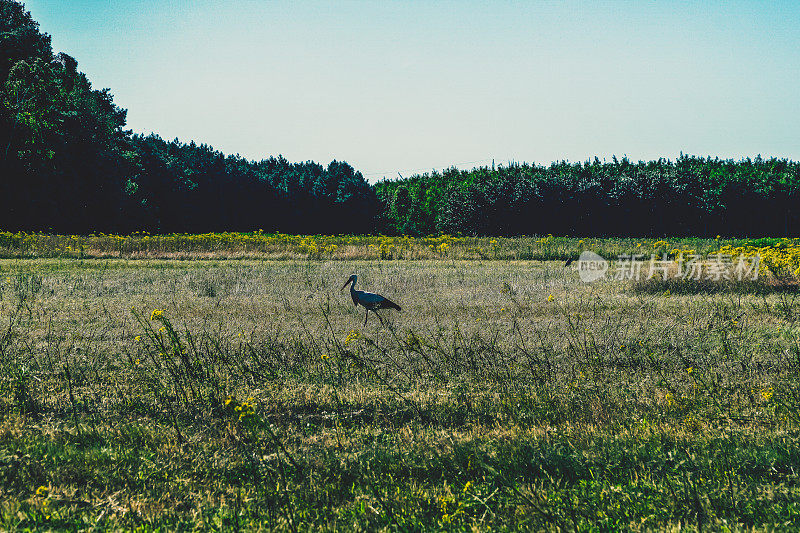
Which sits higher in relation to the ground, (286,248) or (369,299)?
(286,248)

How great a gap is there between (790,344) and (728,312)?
8.82ft

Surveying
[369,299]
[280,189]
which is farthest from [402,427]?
[280,189]

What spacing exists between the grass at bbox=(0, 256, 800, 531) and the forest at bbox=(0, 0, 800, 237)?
27.2 metres

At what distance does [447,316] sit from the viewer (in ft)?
36.2

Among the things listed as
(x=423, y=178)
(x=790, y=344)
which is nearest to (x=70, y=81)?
(x=790, y=344)

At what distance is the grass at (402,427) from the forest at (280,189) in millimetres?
27205

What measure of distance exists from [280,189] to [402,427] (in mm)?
57208

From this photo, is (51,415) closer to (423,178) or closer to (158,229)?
(158,229)

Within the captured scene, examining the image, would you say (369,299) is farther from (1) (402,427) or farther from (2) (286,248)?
(2) (286,248)

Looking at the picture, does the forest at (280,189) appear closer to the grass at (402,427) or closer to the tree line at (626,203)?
the tree line at (626,203)

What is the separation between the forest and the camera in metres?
33.4

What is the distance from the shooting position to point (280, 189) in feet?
199

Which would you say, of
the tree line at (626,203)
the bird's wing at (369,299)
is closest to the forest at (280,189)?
the tree line at (626,203)

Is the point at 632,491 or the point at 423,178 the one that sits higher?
the point at 423,178
